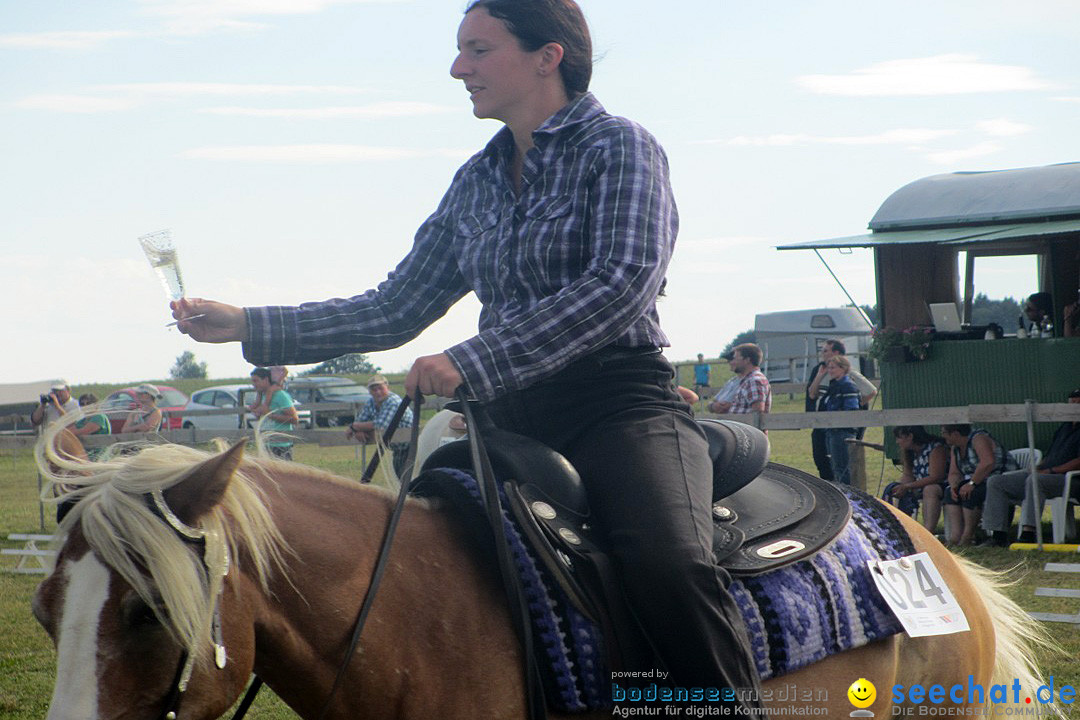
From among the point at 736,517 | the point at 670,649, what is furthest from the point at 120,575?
the point at 736,517

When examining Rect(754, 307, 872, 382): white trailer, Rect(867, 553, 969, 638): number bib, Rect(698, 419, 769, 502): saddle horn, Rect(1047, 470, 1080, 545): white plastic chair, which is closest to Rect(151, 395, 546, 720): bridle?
Rect(698, 419, 769, 502): saddle horn

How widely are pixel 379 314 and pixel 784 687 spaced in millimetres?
1349

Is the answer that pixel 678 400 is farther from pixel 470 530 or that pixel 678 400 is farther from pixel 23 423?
pixel 23 423

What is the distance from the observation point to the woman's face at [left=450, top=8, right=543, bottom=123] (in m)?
2.61

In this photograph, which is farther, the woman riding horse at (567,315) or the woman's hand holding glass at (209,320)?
the woman's hand holding glass at (209,320)

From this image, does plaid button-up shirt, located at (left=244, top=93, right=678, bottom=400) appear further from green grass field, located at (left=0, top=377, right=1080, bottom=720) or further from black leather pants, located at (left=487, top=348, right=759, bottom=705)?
green grass field, located at (left=0, top=377, right=1080, bottom=720)

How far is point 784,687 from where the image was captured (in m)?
2.52

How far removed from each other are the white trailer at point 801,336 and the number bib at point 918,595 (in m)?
28.1

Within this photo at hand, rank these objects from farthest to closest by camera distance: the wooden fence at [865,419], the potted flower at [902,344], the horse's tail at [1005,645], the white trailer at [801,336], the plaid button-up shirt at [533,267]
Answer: the white trailer at [801,336] → the potted flower at [902,344] → the wooden fence at [865,419] → the horse's tail at [1005,645] → the plaid button-up shirt at [533,267]

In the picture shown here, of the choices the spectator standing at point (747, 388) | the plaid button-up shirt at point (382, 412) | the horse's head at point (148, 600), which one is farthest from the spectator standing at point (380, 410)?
the horse's head at point (148, 600)

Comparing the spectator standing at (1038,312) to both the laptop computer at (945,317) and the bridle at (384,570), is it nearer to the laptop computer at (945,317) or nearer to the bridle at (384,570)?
the laptop computer at (945,317)

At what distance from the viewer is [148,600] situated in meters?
1.84

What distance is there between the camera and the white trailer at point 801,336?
32531 mm

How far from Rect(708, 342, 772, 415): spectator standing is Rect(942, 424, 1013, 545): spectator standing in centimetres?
180
